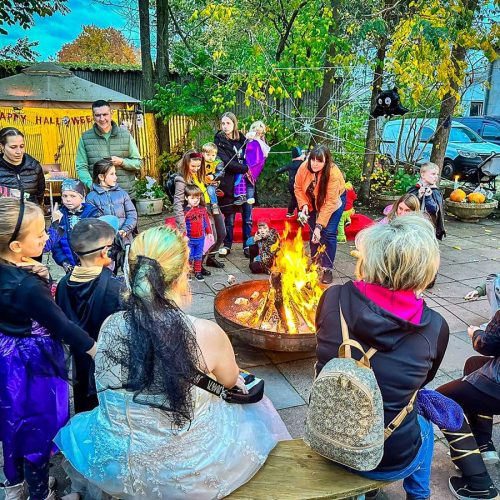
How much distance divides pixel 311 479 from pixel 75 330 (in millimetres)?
1368

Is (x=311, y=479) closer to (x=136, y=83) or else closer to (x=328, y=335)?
(x=328, y=335)

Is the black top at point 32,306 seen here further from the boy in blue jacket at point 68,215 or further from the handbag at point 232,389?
the boy in blue jacket at point 68,215

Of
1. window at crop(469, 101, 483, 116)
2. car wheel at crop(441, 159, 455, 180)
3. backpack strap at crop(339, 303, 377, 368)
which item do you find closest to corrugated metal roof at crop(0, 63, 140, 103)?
backpack strap at crop(339, 303, 377, 368)

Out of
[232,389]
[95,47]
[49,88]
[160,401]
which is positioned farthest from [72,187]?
[95,47]

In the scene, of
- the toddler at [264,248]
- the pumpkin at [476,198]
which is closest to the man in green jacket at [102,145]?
the toddler at [264,248]

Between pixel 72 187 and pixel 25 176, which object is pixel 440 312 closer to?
pixel 72 187

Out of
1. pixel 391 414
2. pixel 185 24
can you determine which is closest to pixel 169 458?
pixel 391 414

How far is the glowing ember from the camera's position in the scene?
419 centimetres

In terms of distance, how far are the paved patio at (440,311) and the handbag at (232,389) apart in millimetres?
773

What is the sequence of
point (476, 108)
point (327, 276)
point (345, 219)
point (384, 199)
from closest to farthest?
point (327, 276), point (345, 219), point (384, 199), point (476, 108)

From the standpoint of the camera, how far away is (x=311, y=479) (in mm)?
2180

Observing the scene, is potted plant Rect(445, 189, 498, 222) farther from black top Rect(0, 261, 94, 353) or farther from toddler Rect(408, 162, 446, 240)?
black top Rect(0, 261, 94, 353)

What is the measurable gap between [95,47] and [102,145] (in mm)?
35198

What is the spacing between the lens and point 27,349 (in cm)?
249
